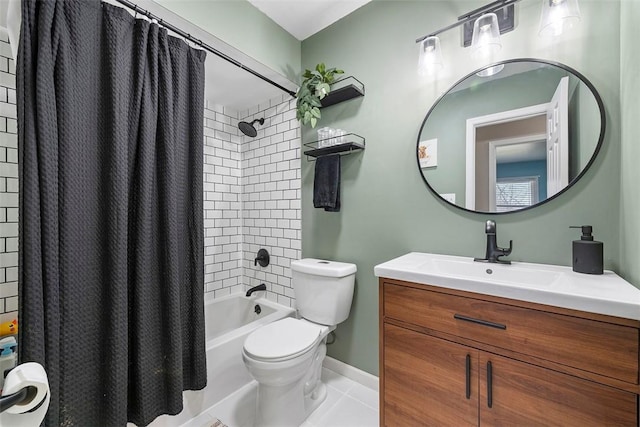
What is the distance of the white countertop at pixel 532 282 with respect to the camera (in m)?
0.78

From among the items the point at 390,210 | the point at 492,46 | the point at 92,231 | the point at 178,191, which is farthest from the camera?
the point at 390,210

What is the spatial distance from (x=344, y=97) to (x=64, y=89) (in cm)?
148

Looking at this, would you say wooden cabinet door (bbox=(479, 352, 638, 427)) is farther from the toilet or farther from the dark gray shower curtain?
the dark gray shower curtain

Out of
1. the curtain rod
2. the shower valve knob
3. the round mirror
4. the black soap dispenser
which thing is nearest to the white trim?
the round mirror

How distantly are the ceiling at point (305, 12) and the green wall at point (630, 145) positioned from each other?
1357 mm

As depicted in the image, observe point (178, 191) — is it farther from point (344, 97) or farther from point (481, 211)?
point (481, 211)

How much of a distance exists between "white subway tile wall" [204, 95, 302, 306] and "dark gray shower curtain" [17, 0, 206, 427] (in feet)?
2.79

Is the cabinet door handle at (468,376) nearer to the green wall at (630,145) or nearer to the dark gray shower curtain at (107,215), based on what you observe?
the green wall at (630,145)

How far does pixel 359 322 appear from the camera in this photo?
1800 mm

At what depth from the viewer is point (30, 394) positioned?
1.83 feet

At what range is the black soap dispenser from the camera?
103 cm

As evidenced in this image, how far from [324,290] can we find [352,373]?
2.24ft

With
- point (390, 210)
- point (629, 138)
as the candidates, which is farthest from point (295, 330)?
point (629, 138)

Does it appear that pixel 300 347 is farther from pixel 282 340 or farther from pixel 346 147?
pixel 346 147
